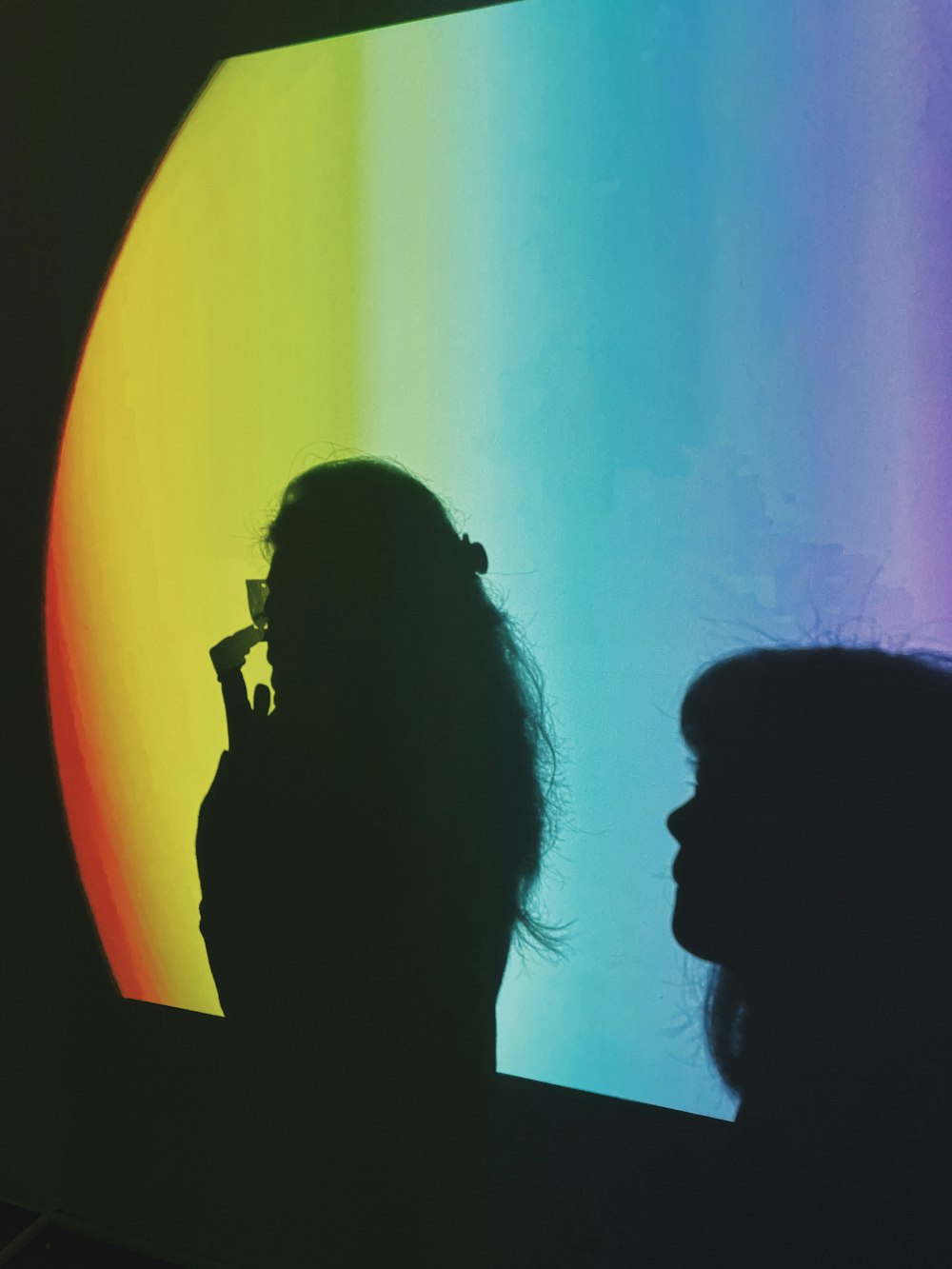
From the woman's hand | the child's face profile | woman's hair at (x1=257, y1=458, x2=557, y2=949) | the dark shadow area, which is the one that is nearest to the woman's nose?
the child's face profile

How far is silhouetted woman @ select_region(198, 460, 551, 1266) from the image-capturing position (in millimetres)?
1185

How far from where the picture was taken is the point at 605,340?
1064mm

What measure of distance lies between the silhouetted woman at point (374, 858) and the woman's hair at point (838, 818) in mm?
260

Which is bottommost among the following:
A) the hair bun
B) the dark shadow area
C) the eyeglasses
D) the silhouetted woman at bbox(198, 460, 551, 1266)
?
the dark shadow area

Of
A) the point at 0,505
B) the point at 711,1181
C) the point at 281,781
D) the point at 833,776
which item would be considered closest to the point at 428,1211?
the point at 711,1181

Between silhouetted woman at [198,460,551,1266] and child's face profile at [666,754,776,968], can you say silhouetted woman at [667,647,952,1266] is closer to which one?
child's face profile at [666,754,776,968]

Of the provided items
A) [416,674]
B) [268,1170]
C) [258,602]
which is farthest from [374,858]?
[268,1170]

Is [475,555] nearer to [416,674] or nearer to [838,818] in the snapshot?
[416,674]

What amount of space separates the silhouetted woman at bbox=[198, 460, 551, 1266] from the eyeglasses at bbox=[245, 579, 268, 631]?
1 cm

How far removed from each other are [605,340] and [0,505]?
1103mm

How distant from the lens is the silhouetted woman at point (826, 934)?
996 millimetres

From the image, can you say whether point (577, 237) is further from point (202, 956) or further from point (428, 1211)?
point (428, 1211)

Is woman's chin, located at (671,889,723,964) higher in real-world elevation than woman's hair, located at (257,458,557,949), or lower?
lower

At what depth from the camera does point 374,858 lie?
126 centimetres
